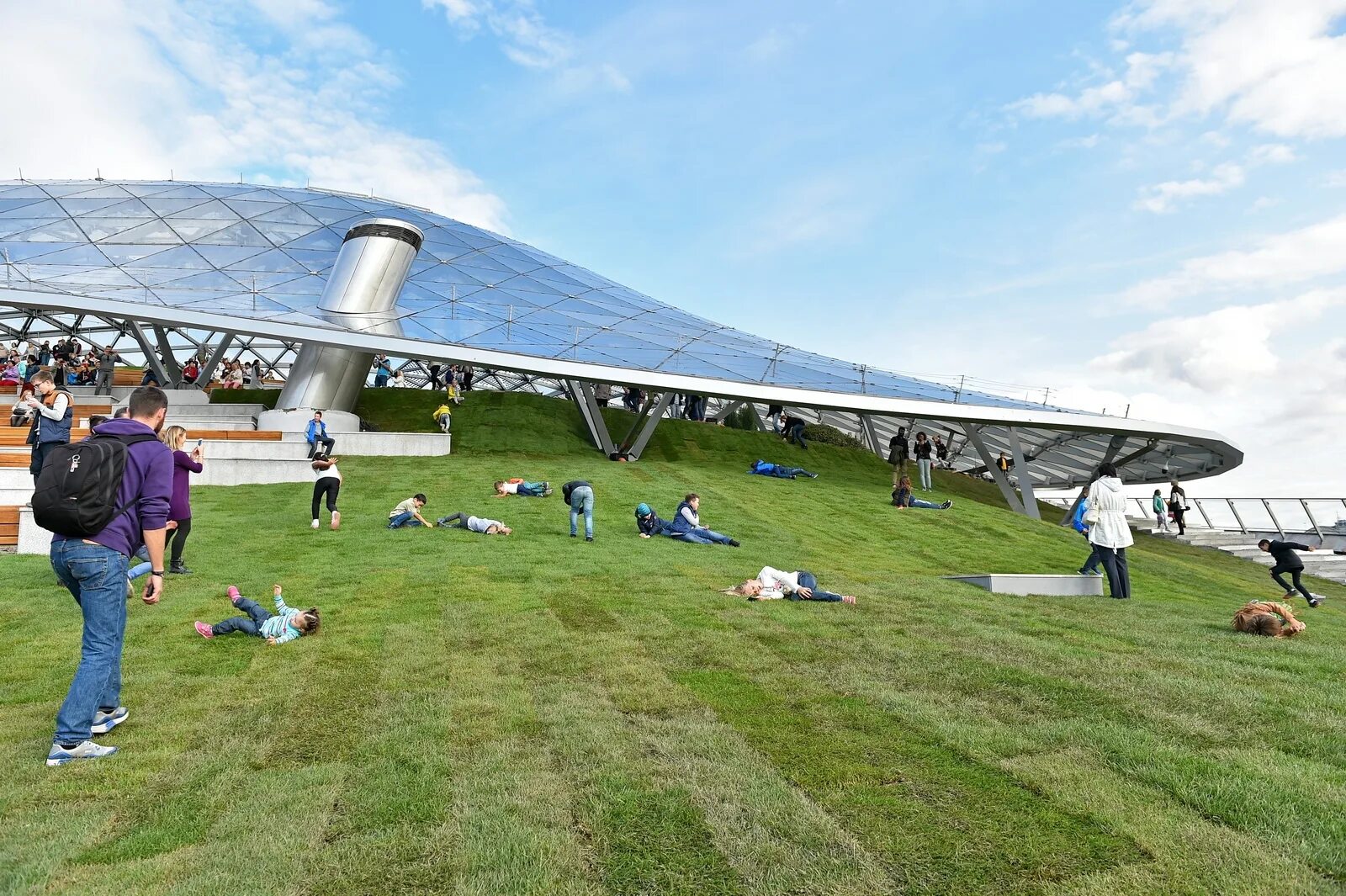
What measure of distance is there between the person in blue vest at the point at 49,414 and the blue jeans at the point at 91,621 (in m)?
7.36

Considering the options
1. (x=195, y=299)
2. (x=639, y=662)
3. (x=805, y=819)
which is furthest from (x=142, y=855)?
(x=195, y=299)

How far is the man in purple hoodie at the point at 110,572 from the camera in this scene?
434 cm

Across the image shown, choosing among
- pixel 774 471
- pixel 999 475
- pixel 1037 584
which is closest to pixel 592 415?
pixel 774 471

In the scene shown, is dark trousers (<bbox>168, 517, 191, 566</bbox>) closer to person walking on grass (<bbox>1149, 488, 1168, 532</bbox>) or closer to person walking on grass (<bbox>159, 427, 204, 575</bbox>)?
person walking on grass (<bbox>159, 427, 204, 575</bbox>)

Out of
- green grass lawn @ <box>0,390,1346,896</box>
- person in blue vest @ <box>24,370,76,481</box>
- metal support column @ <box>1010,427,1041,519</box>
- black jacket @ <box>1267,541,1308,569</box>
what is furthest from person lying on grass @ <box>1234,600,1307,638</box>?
metal support column @ <box>1010,427,1041,519</box>

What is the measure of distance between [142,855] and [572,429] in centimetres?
2367

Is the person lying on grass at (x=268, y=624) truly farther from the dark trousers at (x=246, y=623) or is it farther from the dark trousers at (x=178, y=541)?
the dark trousers at (x=178, y=541)

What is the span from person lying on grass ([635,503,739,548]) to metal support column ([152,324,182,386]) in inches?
1060

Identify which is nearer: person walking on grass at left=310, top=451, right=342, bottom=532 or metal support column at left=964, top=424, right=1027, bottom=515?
person walking on grass at left=310, top=451, right=342, bottom=532

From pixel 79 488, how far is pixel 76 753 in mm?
1460

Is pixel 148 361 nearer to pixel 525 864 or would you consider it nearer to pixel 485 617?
pixel 485 617

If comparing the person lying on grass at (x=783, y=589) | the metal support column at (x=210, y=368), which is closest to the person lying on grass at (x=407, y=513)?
the person lying on grass at (x=783, y=589)

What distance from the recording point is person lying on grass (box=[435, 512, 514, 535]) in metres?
13.2

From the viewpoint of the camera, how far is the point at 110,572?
14.8ft
